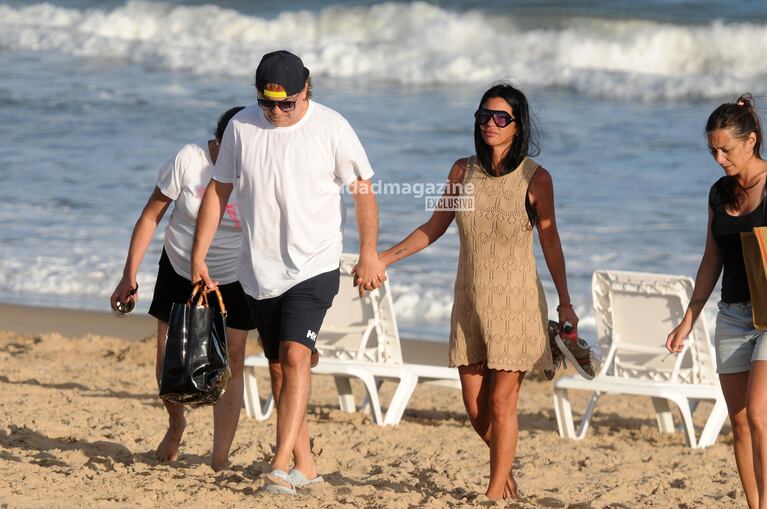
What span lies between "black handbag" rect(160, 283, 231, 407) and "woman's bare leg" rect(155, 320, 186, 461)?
55cm

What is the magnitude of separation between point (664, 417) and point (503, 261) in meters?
2.54

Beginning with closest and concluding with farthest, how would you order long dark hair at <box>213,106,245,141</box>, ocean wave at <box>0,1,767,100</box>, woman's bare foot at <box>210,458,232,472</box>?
1. long dark hair at <box>213,106,245,141</box>
2. woman's bare foot at <box>210,458,232,472</box>
3. ocean wave at <box>0,1,767,100</box>

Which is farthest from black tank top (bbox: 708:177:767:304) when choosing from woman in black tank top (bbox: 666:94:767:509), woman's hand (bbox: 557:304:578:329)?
woman's hand (bbox: 557:304:578:329)

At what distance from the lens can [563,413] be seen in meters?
6.71

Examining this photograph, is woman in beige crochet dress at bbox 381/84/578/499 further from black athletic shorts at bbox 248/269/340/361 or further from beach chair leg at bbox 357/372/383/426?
beach chair leg at bbox 357/372/383/426

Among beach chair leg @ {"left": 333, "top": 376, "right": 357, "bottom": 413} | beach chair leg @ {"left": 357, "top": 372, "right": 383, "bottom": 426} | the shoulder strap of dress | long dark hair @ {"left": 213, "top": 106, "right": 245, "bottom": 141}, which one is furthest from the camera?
beach chair leg @ {"left": 333, "top": 376, "right": 357, "bottom": 413}

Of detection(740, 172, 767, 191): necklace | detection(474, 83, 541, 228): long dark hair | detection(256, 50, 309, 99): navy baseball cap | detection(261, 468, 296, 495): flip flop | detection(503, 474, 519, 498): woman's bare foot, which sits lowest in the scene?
detection(503, 474, 519, 498): woman's bare foot

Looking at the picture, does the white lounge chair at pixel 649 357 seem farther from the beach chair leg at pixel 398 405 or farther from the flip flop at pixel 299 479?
the flip flop at pixel 299 479

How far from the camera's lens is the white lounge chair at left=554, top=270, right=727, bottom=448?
21.5ft

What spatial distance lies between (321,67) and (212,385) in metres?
17.6

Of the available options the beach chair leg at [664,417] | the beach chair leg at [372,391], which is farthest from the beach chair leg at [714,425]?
the beach chair leg at [372,391]

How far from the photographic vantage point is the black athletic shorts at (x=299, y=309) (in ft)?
15.5

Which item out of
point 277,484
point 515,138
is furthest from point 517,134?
point 277,484

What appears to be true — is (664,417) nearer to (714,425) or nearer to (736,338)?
(714,425)
